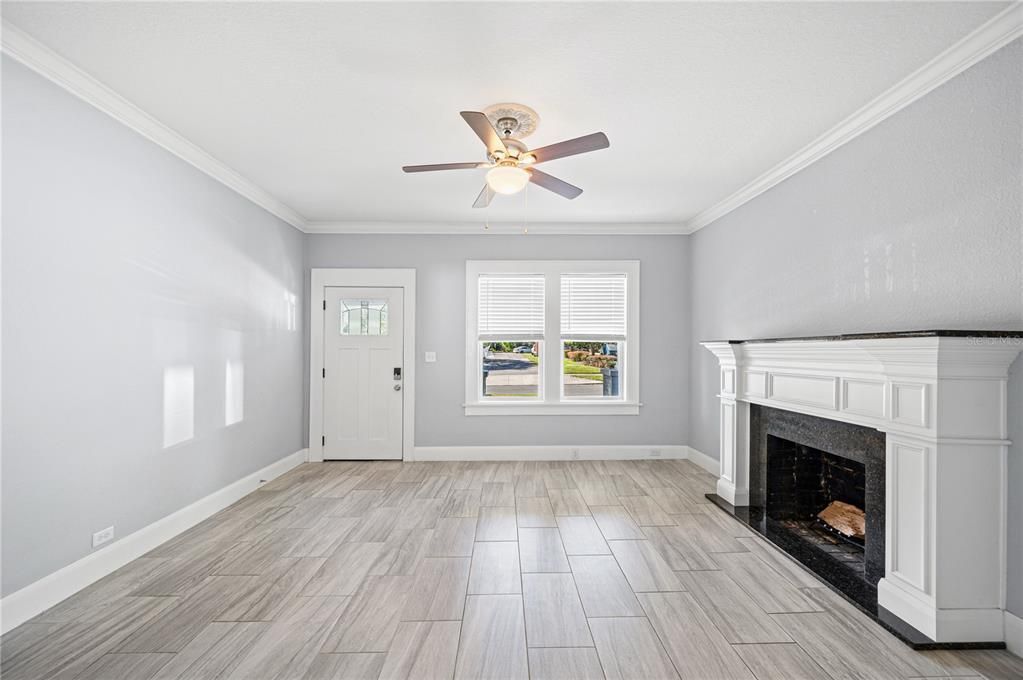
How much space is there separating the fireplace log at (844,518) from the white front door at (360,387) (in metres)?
4.08

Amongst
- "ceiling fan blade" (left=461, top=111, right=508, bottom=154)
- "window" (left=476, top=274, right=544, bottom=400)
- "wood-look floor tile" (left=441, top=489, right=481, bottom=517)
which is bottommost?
"wood-look floor tile" (left=441, top=489, right=481, bottom=517)

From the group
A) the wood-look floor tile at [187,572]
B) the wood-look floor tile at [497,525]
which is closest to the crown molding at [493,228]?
the wood-look floor tile at [497,525]

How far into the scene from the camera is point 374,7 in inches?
80.8

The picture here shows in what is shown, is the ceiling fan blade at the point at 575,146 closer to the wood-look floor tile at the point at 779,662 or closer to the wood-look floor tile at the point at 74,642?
the wood-look floor tile at the point at 779,662

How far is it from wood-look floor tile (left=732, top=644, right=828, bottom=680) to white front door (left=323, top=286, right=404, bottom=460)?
13.8 ft

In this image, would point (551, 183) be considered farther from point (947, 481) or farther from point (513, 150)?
point (947, 481)

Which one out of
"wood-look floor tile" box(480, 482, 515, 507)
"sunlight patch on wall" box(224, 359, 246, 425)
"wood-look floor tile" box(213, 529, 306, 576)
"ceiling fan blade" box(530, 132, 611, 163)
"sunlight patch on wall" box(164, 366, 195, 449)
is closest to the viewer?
"ceiling fan blade" box(530, 132, 611, 163)

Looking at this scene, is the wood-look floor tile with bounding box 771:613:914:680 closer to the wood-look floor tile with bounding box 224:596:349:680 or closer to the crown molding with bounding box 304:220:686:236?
the wood-look floor tile with bounding box 224:596:349:680

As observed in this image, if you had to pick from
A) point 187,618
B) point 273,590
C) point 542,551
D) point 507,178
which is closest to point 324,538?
point 273,590

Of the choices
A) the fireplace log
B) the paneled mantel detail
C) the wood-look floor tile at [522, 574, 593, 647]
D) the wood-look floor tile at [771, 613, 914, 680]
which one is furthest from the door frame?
the paneled mantel detail

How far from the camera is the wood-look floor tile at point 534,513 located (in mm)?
3635

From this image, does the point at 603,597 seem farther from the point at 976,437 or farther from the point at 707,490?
the point at 707,490

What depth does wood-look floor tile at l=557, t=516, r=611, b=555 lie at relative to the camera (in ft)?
10.4

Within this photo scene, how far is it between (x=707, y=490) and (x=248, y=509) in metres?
3.89
